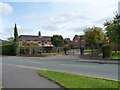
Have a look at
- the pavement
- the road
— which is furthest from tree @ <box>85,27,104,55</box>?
the pavement

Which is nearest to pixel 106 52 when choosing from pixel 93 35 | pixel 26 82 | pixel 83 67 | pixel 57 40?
pixel 83 67

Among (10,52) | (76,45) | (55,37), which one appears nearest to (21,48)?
(10,52)

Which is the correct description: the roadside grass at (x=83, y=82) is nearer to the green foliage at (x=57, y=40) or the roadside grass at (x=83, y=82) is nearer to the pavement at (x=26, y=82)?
the pavement at (x=26, y=82)

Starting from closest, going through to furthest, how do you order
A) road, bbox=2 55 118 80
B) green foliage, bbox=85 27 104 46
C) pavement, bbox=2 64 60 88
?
pavement, bbox=2 64 60 88 → road, bbox=2 55 118 80 → green foliage, bbox=85 27 104 46

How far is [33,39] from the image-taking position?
400 ft

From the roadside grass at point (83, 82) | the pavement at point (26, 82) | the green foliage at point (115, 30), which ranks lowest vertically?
→ the pavement at point (26, 82)

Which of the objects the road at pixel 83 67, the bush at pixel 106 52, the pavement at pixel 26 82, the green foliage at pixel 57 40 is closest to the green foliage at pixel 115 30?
the bush at pixel 106 52

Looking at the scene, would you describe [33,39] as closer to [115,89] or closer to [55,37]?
[55,37]

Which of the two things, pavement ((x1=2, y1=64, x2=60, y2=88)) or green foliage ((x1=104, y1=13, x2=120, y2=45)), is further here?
green foliage ((x1=104, y1=13, x2=120, y2=45))

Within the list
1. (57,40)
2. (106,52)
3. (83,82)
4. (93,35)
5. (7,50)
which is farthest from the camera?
(57,40)

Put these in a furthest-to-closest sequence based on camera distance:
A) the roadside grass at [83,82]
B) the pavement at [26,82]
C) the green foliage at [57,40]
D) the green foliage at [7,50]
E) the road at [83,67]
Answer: the green foliage at [57,40] < the green foliage at [7,50] < the road at [83,67] < the pavement at [26,82] < the roadside grass at [83,82]

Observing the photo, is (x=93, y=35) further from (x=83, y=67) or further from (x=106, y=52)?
(x=83, y=67)

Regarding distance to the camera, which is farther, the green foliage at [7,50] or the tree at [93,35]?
the tree at [93,35]

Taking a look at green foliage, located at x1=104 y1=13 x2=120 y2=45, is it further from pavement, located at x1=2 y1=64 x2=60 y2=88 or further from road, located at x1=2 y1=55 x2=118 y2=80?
pavement, located at x1=2 y1=64 x2=60 y2=88
